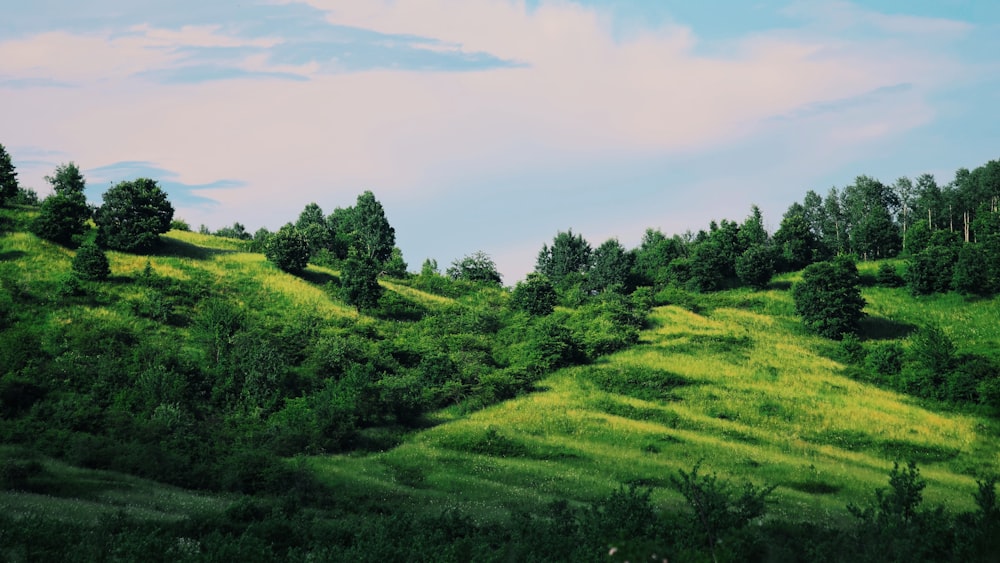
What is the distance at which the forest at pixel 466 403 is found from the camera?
846 inches

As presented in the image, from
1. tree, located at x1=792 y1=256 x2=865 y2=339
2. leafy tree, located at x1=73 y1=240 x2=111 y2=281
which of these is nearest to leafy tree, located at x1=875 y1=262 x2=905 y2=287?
tree, located at x1=792 y1=256 x2=865 y2=339

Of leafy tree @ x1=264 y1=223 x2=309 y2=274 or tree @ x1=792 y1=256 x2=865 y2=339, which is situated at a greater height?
leafy tree @ x1=264 y1=223 x2=309 y2=274

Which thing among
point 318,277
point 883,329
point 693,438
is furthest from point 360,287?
point 883,329

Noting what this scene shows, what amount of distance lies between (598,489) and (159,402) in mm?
28768

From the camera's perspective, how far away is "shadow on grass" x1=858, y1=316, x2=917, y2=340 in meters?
75.2

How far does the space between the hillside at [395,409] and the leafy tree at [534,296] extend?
3930mm

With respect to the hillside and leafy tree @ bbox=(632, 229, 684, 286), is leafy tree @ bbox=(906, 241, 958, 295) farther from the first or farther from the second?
leafy tree @ bbox=(632, 229, 684, 286)

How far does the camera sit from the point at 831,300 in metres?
75.4

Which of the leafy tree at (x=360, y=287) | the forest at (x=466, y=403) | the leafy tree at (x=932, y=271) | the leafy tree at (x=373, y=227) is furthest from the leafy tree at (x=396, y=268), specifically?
the leafy tree at (x=932, y=271)

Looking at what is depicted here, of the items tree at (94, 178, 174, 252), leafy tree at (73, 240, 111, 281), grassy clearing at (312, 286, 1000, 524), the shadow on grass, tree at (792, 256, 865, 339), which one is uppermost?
tree at (94, 178, 174, 252)

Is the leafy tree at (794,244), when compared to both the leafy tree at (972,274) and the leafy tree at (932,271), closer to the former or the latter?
the leafy tree at (932,271)

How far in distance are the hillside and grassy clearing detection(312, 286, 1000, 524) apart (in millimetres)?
223

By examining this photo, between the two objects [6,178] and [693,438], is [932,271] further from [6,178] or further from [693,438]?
[6,178]

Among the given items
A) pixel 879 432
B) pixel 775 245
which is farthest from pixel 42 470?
pixel 775 245
